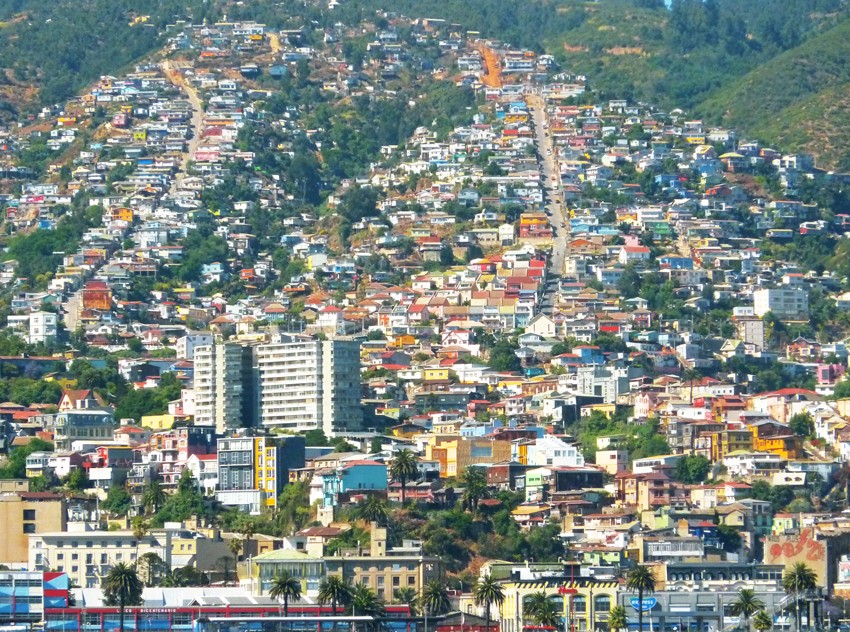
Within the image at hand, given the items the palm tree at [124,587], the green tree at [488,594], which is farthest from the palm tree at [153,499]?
the green tree at [488,594]

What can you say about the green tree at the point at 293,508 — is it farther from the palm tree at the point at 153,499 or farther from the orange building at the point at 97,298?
the orange building at the point at 97,298

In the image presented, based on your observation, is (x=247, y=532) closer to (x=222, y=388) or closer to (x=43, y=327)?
(x=222, y=388)

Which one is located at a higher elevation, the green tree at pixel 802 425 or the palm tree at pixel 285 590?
the green tree at pixel 802 425

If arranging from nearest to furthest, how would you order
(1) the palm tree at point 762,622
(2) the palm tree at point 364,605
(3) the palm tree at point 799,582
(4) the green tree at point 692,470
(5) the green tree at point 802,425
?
(1) the palm tree at point 762,622, (2) the palm tree at point 364,605, (3) the palm tree at point 799,582, (4) the green tree at point 692,470, (5) the green tree at point 802,425

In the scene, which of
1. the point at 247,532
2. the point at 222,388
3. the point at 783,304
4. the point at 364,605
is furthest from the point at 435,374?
the point at 364,605

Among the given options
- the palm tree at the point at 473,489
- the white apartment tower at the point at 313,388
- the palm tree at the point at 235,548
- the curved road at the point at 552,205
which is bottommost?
the palm tree at the point at 235,548

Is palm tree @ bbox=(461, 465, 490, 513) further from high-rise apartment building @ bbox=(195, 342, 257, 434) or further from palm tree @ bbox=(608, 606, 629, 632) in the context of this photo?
palm tree @ bbox=(608, 606, 629, 632)
